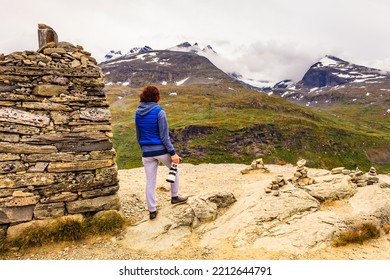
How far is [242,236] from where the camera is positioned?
8773 mm

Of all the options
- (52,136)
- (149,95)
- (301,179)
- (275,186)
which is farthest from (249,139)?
(52,136)

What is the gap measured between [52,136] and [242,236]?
6.64 meters

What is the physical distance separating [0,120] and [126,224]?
16.6 feet

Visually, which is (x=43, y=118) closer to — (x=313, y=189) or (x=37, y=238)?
(x=37, y=238)

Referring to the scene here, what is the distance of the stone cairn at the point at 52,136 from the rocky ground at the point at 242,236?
1314mm

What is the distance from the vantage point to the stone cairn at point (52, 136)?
29.9 feet


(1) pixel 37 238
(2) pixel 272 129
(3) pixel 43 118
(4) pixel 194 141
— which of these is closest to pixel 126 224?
(1) pixel 37 238

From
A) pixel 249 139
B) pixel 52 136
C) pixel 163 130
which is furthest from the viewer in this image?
pixel 249 139

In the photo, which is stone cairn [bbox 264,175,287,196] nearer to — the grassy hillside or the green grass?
the green grass

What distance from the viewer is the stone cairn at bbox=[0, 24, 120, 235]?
29.9 ft

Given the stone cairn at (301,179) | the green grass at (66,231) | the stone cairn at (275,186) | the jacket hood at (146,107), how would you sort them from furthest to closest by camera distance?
1. the stone cairn at (301,179)
2. the stone cairn at (275,186)
3. the jacket hood at (146,107)
4. the green grass at (66,231)

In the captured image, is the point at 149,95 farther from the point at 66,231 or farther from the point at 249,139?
the point at 249,139

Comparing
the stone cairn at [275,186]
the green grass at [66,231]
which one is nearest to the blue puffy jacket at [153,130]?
the green grass at [66,231]

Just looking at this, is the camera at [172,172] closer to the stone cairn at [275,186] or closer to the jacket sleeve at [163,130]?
the jacket sleeve at [163,130]
